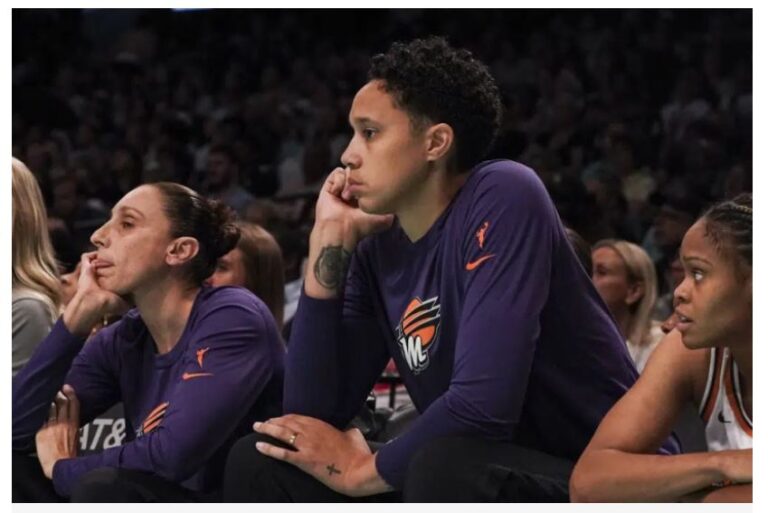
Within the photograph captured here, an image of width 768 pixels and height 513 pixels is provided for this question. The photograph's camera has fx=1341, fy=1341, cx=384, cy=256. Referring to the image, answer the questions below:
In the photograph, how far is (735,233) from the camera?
2275mm

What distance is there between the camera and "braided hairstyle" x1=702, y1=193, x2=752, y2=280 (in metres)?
2.27

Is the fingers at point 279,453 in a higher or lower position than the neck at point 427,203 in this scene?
lower

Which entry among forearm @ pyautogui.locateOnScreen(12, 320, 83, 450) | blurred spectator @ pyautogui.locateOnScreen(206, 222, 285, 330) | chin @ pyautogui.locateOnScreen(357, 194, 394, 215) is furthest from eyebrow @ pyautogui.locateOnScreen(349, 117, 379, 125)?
blurred spectator @ pyautogui.locateOnScreen(206, 222, 285, 330)

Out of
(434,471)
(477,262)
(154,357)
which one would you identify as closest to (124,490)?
(154,357)

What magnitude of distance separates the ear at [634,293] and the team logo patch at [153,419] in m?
2.07

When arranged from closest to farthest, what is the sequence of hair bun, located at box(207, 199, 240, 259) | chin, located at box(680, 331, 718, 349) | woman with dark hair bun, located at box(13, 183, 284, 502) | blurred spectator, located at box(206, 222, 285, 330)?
1. chin, located at box(680, 331, 718, 349)
2. woman with dark hair bun, located at box(13, 183, 284, 502)
3. hair bun, located at box(207, 199, 240, 259)
4. blurred spectator, located at box(206, 222, 285, 330)

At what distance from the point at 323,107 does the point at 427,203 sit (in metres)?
5.47

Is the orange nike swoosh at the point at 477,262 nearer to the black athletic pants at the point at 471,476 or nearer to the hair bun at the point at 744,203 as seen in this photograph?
the black athletic pants at the point at 471,476

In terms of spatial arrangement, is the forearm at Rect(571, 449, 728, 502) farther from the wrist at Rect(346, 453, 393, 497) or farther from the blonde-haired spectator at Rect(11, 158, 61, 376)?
the blonde-haired spectator at Rect(11, 158, 61, 376)

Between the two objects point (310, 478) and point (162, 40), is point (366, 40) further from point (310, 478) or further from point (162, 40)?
point (310, 478)

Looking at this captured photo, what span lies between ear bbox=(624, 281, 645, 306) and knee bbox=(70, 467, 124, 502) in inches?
90.9

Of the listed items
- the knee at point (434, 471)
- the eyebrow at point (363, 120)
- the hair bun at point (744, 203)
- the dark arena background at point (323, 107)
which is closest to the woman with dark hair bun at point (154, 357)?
the eyebrow at point (363, 120)

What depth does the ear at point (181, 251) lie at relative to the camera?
3.01 meters
